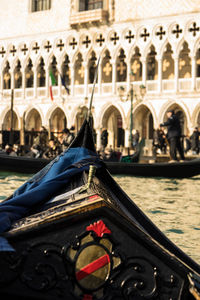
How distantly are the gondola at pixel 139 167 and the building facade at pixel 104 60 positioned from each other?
379 inches

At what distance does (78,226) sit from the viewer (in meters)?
1.88

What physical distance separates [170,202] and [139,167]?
323 centimetres

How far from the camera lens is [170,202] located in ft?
20.6

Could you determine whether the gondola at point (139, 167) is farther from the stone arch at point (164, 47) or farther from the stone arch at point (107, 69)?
the stone arch at point (107, 69)

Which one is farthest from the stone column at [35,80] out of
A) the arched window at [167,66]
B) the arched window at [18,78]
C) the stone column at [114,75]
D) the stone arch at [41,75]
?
the arched window at [167,66]

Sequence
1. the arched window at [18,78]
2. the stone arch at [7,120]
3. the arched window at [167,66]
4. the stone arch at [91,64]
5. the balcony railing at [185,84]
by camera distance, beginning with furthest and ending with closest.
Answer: the arched window at [18,78], the stone arch at [7,120], the stone arch at [91,64], the arched window at [167,66], the balcony railing at [185,84]

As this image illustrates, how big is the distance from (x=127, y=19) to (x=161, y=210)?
16075 mm

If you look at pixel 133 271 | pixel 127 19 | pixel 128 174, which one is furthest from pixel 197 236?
pixel 127 19

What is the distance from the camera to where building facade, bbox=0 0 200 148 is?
1944 centimetres

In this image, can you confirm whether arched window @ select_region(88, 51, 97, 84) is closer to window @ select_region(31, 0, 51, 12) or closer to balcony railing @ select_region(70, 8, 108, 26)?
balcony railing @ select_region(70, 8, 108, 26)

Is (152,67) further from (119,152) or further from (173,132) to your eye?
(173,132)

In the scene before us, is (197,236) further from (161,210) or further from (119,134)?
(119,134)

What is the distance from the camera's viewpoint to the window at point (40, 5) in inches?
916

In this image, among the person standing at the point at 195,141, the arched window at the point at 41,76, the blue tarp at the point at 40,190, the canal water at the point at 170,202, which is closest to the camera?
the blue tarp at the point at 40,190
